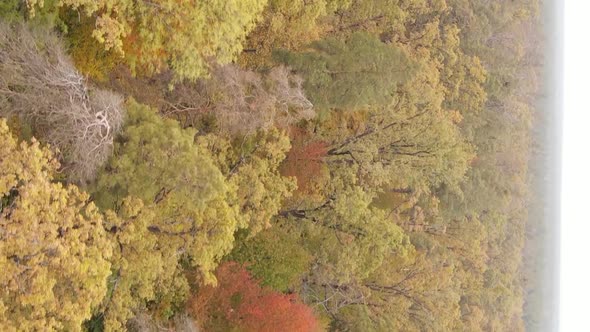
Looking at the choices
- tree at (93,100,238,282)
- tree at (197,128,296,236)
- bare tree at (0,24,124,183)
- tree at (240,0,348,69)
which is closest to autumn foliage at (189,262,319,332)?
tree at (197,128,296,236)

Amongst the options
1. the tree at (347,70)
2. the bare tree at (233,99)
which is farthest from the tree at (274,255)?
the tree at (347,70)

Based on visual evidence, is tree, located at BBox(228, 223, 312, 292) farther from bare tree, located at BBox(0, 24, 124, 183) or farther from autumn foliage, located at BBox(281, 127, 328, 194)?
bare tree, located at BBox(0, 24, 124, 183)

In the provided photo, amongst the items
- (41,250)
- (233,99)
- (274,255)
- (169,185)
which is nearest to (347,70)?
(233,99)

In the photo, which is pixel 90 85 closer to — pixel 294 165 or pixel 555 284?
pixel 294 165

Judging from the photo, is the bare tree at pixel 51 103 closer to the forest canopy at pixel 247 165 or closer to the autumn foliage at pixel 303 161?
the forest canopy at pixel 247 165

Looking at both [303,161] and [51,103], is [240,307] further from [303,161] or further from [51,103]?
[51,103]

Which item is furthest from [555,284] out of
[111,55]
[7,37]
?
[7,37]
